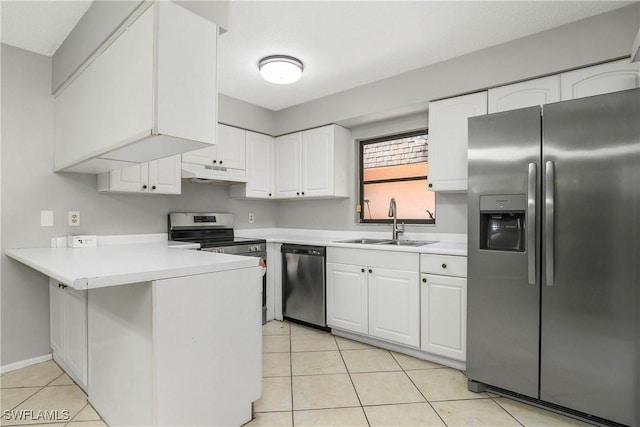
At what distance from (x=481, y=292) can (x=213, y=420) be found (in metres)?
1.73

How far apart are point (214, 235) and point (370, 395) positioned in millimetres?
2276

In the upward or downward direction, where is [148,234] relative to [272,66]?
downward

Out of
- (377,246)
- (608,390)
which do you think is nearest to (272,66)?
(377,246)

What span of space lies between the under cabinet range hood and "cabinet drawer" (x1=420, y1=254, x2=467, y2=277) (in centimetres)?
207

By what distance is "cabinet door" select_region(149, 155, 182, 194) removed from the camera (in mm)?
2873

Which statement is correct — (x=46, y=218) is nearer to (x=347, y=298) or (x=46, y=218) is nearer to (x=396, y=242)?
(x=347, y=298)

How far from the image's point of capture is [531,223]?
1921mm

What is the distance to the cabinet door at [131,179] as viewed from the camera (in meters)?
2.66

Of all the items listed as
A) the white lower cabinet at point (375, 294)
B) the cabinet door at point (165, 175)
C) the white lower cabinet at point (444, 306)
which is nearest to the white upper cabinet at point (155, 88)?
the cabinet door at point (165, 175)

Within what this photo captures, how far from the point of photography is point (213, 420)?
5.41 feet

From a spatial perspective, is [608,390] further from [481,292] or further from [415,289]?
[415,289]

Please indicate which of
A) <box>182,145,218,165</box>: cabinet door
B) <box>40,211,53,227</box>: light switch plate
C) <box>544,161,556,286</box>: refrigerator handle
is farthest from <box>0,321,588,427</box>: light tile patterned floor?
<box>182,145,218,165</box>: cabinet door

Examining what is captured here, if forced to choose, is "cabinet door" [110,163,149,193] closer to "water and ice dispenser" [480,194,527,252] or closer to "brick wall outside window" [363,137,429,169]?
"brick wall outside window" [363,137,429,169]

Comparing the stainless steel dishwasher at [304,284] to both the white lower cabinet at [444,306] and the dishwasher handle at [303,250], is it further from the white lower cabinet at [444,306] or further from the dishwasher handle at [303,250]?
the white lower cabinet at [444,306]
